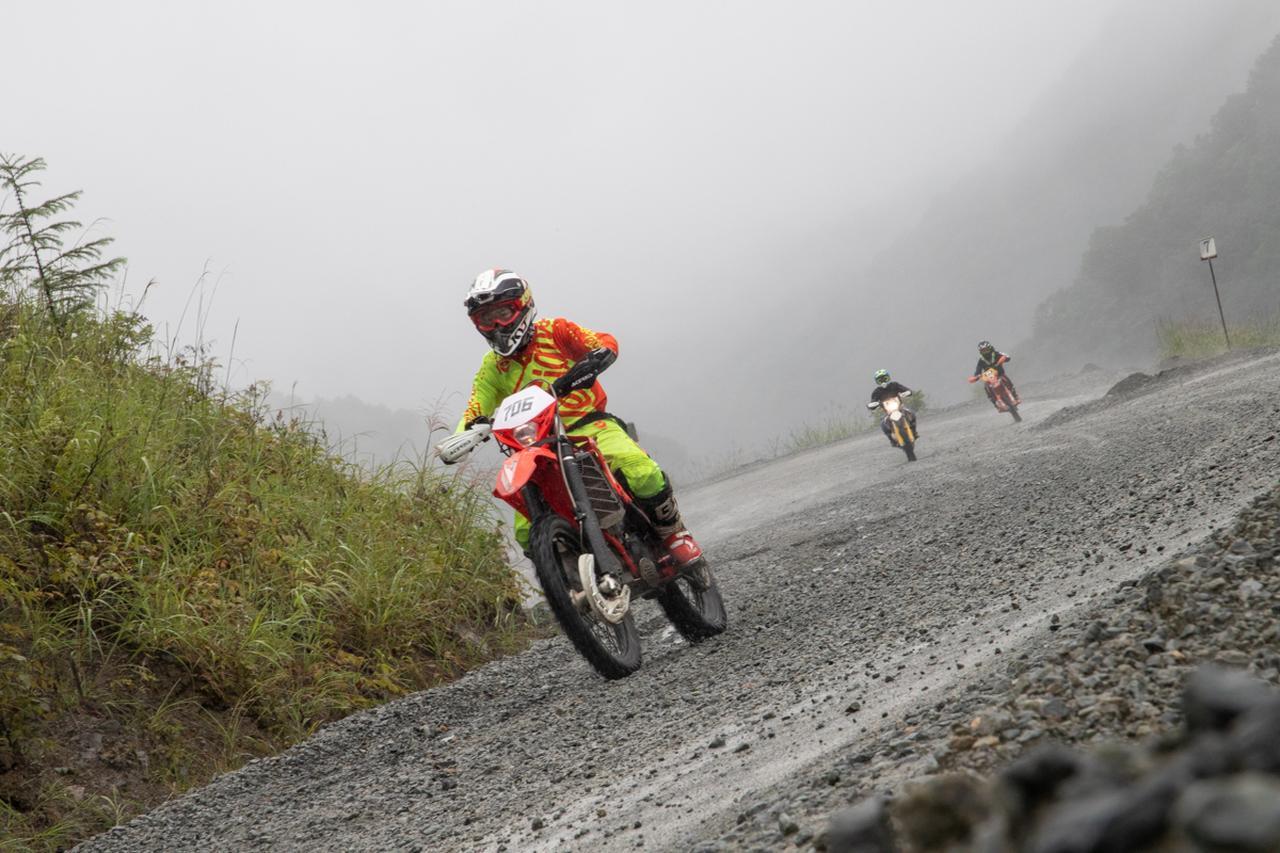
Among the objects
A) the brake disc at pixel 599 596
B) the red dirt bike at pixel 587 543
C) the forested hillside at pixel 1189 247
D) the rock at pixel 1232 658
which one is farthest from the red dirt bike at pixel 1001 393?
the forested hillside at pixel 1189 247

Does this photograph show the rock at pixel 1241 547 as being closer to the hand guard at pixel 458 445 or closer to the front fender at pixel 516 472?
the front fender at pixel 516 472

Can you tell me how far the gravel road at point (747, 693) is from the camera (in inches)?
132

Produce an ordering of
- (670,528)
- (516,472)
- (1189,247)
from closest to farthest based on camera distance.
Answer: (516,472) < (670,528) < (1189,247)

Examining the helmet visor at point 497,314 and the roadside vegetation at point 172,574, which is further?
the helmet visor at point 497,314

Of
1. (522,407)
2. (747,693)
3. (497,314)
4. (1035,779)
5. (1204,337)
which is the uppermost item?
(497,314)

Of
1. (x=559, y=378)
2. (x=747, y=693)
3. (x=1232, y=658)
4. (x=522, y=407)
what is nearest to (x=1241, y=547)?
(x=1232, y=658)

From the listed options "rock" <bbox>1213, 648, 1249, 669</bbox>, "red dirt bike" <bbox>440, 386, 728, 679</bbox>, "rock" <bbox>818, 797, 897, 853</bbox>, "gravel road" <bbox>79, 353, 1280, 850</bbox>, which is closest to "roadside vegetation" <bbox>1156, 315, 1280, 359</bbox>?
"gravel road" <bbox>79, 353, 1280, 850</bbox>

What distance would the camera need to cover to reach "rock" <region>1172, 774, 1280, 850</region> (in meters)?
0.75

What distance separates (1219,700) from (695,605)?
5.35m

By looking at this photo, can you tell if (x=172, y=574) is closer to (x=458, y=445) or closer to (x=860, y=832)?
(x=458, y=445)

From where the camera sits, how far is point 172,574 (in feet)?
20.0

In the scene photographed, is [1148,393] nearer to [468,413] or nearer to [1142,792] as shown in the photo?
[468,413]

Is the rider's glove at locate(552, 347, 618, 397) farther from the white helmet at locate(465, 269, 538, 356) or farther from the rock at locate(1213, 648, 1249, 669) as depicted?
the rock at locate(1213, 648, 1249, 669)

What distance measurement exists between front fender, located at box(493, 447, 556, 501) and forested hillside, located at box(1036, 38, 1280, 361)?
70.3 meters
